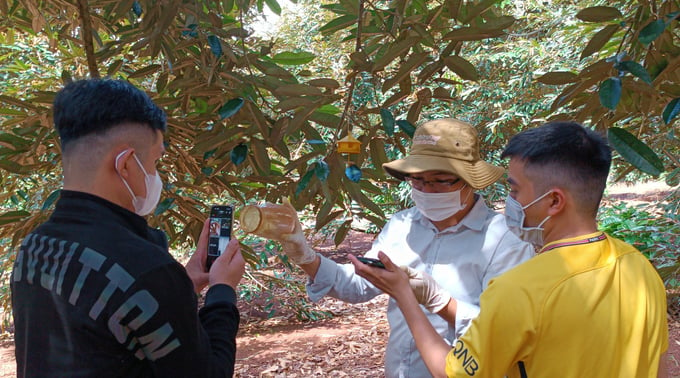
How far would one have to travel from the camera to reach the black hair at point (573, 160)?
4.34ft

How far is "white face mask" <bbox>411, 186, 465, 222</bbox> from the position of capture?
1.91m

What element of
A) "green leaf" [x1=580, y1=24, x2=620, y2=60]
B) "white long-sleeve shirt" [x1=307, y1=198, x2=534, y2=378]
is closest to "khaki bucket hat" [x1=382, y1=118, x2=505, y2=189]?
"white long-sleeve shirt" [x1=307, y1=198, x2=534, y2=378]

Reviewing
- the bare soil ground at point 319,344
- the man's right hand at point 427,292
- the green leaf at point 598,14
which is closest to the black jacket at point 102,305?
the man's right hand at point 427,292

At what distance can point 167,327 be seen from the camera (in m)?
1.13

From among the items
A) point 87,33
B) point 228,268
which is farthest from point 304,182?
point 87,33

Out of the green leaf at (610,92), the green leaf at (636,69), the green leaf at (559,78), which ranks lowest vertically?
the green leaf at (610,92)

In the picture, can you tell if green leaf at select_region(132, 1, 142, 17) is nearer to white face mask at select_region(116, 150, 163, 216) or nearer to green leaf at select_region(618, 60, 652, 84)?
white face mask at select_region(116, 150, 163, 216)

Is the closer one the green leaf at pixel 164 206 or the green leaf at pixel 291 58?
the green leaf at pixel 164 206

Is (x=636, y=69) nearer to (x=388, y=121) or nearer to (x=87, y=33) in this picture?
(x=388, y=121)

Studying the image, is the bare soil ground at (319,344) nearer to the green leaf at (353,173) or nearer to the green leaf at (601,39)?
the green leaf at (353,173)

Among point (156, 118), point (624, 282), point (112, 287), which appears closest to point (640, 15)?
point (624, 282)

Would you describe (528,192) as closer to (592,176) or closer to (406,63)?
(592,176)

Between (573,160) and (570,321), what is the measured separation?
391mm

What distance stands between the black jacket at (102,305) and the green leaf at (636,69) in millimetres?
1212
